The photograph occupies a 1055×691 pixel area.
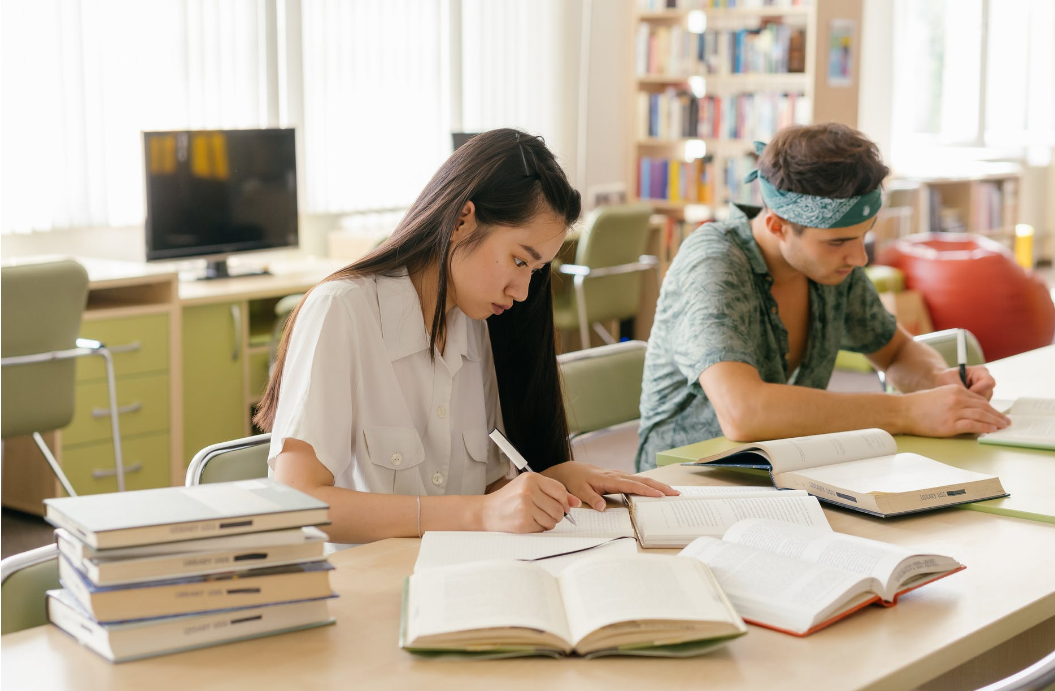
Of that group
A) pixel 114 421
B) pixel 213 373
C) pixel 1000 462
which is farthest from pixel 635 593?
pixel 213 373

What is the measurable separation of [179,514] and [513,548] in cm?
42

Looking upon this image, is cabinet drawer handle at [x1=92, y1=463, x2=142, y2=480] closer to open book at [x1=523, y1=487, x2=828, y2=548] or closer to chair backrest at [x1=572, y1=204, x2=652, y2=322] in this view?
chair backrest at [x1=572, y1=204, x2=652, y2=322]

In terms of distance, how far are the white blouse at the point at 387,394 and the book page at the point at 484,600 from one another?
1.28 feet

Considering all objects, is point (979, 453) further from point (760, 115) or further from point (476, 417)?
point (760, 115)

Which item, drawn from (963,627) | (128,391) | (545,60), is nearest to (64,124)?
(128,391)

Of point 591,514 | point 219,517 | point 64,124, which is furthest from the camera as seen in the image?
point 64,124

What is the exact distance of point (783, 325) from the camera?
Answer: 2.27 meters

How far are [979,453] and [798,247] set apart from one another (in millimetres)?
514

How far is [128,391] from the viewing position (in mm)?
3578

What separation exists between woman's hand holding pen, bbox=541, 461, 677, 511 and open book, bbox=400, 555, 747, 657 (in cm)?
39

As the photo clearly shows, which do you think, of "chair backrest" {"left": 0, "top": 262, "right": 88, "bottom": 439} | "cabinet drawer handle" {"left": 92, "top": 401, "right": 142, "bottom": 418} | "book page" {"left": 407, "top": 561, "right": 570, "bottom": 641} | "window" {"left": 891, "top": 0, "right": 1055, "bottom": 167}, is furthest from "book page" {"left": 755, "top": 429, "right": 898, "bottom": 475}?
"window" {"left": 891, "top": 0, "right": 1055, "bottom": 167}

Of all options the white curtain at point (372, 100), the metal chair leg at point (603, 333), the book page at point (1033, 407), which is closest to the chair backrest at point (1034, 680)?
the book page at point (1033, 407)

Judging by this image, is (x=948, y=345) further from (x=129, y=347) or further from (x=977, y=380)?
(x=129, y=347)

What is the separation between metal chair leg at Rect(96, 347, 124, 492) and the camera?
3.32 meters
